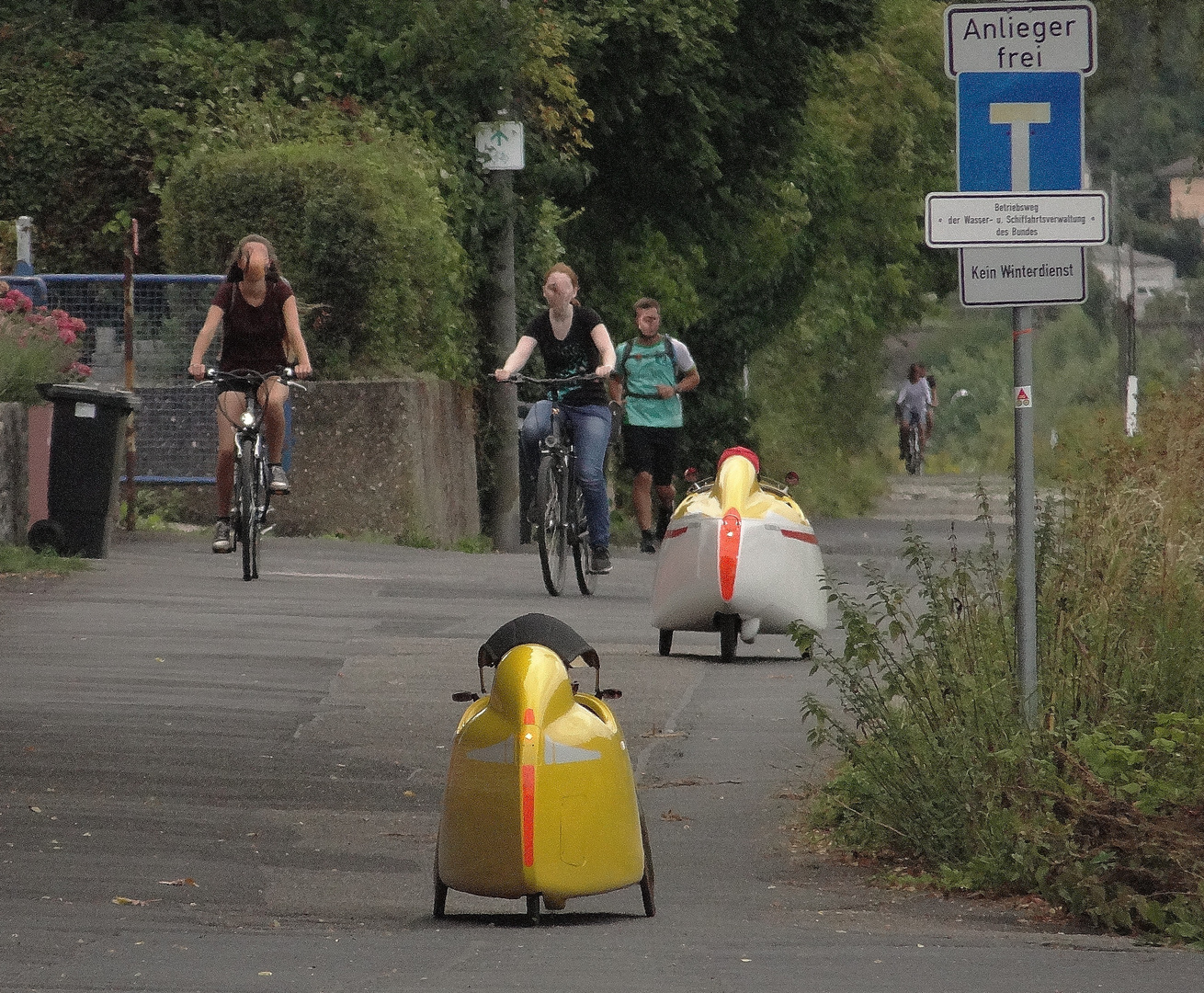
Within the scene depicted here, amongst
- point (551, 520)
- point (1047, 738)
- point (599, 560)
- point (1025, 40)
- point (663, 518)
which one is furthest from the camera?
point (663, 518)

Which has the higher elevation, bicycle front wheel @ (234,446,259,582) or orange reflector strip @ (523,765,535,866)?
bicycle front wheel @ (234,446,259,582)

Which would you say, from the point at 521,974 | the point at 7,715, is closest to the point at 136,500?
the point at 7,715

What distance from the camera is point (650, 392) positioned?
1958 cm

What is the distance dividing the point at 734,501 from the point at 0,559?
189 inches

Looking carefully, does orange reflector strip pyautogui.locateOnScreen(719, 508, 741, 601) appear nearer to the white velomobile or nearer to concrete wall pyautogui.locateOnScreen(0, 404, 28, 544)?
the white velomobile

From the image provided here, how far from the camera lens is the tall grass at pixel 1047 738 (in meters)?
7.39

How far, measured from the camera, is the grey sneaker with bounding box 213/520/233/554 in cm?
1495

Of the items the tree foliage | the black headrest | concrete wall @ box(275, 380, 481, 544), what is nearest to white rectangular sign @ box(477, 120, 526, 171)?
the tree foliage

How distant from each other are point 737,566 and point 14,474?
17.8 ft

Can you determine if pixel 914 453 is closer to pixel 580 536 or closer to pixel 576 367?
pixel 580 536

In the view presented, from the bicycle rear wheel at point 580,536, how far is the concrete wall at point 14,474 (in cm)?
343

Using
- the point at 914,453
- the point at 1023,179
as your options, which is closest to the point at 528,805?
the point at 1023,179

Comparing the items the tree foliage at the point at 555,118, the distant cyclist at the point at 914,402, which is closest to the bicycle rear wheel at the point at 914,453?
the distant cyclist at the point at 914,402

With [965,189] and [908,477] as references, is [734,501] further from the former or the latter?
[908,477]
